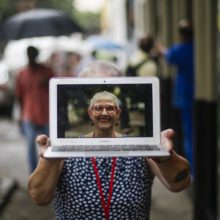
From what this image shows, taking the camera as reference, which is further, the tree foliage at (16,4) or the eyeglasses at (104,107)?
the tree foliage at (16,4)

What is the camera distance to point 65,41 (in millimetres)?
22844

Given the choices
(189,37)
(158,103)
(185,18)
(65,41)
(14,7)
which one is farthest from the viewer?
(14,7)

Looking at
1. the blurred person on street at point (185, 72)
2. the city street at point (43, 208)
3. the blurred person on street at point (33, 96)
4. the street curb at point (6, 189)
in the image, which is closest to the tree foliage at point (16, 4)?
the city street at point (43, 208)

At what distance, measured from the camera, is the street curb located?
24.6ft

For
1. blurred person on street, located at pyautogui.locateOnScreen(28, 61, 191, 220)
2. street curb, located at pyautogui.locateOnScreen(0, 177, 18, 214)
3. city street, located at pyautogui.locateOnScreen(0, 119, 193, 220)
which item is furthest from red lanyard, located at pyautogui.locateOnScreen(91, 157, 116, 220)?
street curb, located at pyautogui.locateOnScreen(0, 177, 18, 214)

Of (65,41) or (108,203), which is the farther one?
(65,41)

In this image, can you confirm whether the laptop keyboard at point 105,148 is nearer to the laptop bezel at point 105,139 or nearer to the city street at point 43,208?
the laptop bezel at point 105,139

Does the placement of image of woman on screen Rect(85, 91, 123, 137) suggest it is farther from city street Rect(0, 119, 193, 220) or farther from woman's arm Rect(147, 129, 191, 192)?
city street Rect(0, 119, 193, 220)

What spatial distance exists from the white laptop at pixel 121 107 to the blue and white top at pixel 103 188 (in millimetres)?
225

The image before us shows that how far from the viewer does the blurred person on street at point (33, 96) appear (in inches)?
304

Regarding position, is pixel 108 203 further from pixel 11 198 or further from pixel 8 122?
pixel 8 122

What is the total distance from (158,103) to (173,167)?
0.92 feet

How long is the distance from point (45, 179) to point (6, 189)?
5.25 m

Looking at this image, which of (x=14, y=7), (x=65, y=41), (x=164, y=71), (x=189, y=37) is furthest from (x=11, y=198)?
(x=14, y=7)
